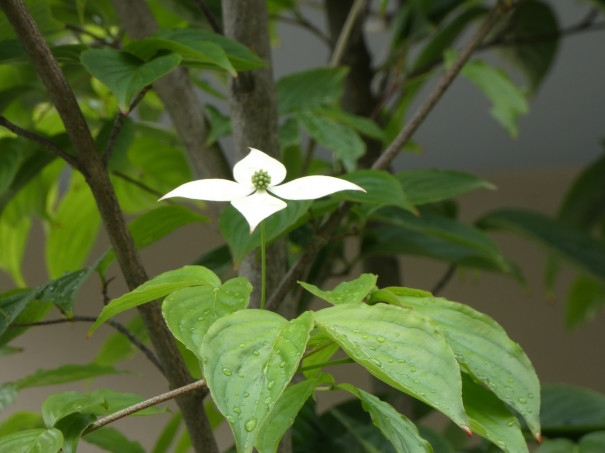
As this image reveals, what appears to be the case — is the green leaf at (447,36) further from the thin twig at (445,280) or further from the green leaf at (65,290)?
the green leaf at (65,290)

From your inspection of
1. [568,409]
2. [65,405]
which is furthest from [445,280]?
[65,405]

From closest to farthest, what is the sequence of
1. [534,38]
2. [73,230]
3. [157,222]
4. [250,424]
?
[250,424] < [157,222] < [73,230] < [534,38]

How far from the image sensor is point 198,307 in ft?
0.95

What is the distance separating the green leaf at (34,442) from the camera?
11.6 inches

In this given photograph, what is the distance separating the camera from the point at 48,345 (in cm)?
160

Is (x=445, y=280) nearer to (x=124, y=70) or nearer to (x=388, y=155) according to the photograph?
(x=388, y=155)

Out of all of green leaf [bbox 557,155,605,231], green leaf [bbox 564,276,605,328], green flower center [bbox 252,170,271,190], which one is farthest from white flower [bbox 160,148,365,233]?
green leaf [bbox 564,276,605,328]

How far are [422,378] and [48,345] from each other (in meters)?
1.51

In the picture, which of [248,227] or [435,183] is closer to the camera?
[248,227]

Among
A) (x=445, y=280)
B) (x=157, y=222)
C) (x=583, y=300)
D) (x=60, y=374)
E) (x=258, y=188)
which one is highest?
(x=258, y=188)

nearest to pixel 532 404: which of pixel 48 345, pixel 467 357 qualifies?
pixel 467 357

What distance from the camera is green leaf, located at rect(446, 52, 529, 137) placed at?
0.64 meters

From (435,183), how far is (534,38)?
420 mm

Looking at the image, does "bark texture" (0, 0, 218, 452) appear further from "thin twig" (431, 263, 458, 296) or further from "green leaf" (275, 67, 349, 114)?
"thin twig" (431, 263, 458, 296)
